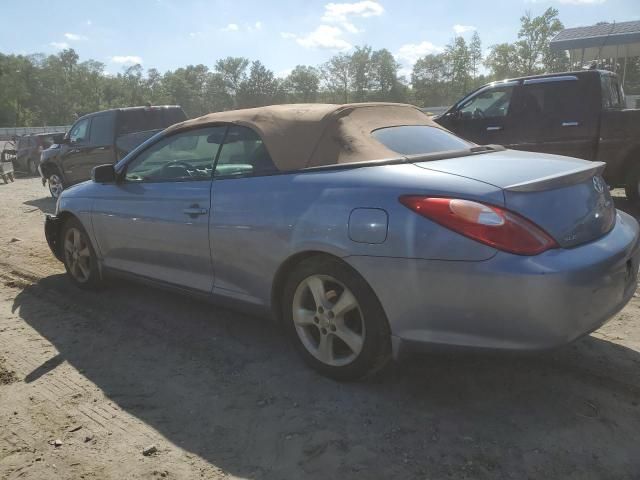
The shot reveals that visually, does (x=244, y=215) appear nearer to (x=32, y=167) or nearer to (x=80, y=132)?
(x=80, y=132)

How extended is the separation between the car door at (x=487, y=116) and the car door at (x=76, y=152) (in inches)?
285

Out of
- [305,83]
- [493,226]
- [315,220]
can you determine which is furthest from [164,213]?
[305,83]

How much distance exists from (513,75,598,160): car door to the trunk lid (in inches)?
192

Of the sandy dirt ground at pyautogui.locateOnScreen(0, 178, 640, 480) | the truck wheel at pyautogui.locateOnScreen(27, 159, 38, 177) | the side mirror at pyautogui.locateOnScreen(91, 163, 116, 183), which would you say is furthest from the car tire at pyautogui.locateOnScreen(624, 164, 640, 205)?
the truck wheel at pyautogui.locateOnScreen(27, 159, 38, 177)

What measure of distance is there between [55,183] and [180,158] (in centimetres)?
949

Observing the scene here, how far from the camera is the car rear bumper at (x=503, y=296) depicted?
2307mm

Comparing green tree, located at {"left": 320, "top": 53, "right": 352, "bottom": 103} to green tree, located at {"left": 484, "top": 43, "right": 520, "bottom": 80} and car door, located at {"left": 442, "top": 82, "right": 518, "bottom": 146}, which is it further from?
car door, located at {"left": 442, "top": 82, "right": 518, "bottom": 146}

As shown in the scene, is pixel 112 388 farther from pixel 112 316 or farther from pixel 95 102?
pixel 95 102

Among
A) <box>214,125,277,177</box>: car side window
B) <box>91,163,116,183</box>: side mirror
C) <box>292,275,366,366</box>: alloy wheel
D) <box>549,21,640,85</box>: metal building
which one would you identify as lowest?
<box>292,275,366,366</box>: alloy wheel

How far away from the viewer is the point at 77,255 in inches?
192

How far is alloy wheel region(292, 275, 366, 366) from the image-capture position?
113 inches

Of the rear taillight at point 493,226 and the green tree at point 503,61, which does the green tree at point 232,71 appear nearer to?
the green tree at point 503,61

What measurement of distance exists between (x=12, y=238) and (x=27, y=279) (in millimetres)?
2559

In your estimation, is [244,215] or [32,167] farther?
[32,167]
